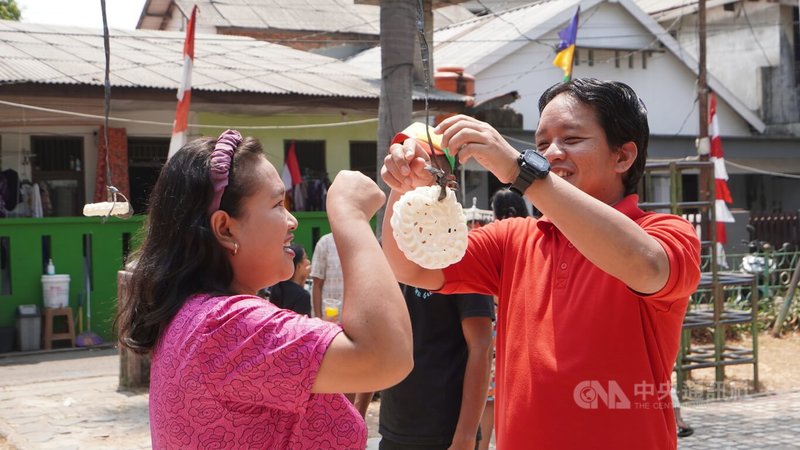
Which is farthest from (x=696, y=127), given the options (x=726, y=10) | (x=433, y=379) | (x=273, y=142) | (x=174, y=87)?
(x=433, y=379)

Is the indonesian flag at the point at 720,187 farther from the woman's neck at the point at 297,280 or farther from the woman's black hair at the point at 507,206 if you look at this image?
the woman's neck at the point at 297,280

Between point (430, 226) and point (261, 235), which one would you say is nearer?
point (261, 235)

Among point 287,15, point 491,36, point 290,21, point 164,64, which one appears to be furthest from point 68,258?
point 287,15

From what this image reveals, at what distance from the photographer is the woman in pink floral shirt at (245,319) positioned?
176cm

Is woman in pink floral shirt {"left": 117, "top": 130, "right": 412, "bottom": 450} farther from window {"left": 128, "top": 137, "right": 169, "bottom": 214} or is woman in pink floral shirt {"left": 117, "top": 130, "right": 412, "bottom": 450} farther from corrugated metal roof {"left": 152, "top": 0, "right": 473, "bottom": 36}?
corrugated metal roof {"left": 152, "top": 0, "right": 473, "bottom": 36}

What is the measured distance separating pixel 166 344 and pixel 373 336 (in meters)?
0.45

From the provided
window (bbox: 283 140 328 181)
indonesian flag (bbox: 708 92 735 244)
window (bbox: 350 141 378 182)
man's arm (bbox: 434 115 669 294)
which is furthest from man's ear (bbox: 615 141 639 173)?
window (bbox: 350 141 378 182)

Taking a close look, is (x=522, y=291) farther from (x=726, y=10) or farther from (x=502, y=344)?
(x=726, y=10)

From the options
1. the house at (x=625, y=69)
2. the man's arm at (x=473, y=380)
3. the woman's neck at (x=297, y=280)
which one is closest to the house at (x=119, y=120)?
the woman's neck at (x=297, y=280)

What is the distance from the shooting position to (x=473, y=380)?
12.3 ft

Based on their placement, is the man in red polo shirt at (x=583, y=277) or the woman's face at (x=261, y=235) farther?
the man in red polo shirt at (x=583, y=277)

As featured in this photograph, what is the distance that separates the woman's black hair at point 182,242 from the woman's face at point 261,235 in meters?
0.02

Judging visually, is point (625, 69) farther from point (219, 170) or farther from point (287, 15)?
point (219, 170)

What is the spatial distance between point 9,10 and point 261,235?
80.4 feet
